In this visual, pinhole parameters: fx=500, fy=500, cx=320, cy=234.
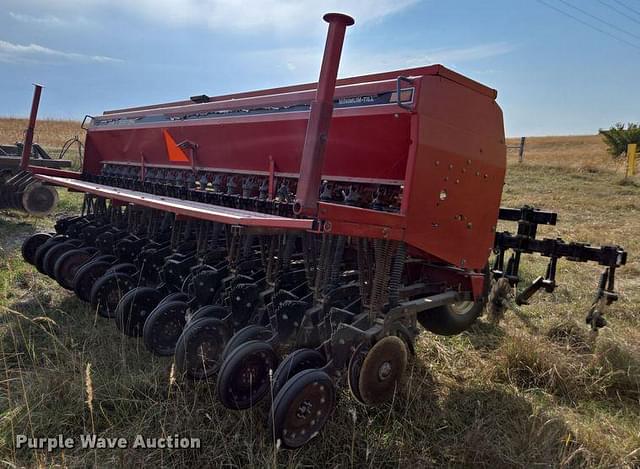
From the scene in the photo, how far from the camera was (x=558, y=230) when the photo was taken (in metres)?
9.63

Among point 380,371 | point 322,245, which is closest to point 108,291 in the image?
point 322,245

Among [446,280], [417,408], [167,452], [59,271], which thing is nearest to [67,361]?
[167,452]

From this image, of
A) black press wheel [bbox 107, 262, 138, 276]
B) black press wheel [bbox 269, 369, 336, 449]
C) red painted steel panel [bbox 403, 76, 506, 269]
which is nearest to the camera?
black press wheel [bbox 269, 369, 336, 449]

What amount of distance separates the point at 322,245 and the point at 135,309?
5.06 ft

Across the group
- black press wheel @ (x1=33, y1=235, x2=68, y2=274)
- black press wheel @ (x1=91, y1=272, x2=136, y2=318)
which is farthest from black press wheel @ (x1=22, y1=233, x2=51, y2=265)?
Answer: black press wheel @ (x1=91, y1=272, x2=136, y2=318)

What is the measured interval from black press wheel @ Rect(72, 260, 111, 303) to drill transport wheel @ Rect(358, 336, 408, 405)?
276cm

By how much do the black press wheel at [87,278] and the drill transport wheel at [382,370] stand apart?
9.05 feet

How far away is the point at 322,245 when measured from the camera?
319 cm

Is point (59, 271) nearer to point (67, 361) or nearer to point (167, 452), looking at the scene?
point (67, 361)

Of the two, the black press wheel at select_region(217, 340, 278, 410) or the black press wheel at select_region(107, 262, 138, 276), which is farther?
the black press wheel at select_region(107, 262, 138, 276)

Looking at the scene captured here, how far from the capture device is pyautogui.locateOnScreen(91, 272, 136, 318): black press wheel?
4.03m

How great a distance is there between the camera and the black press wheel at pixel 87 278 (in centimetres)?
441

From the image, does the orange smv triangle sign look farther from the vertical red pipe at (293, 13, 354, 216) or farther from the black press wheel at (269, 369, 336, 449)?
the black press wheel at (269, 369, 336, 449)

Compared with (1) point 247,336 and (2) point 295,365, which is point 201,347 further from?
(2) point 295,365
